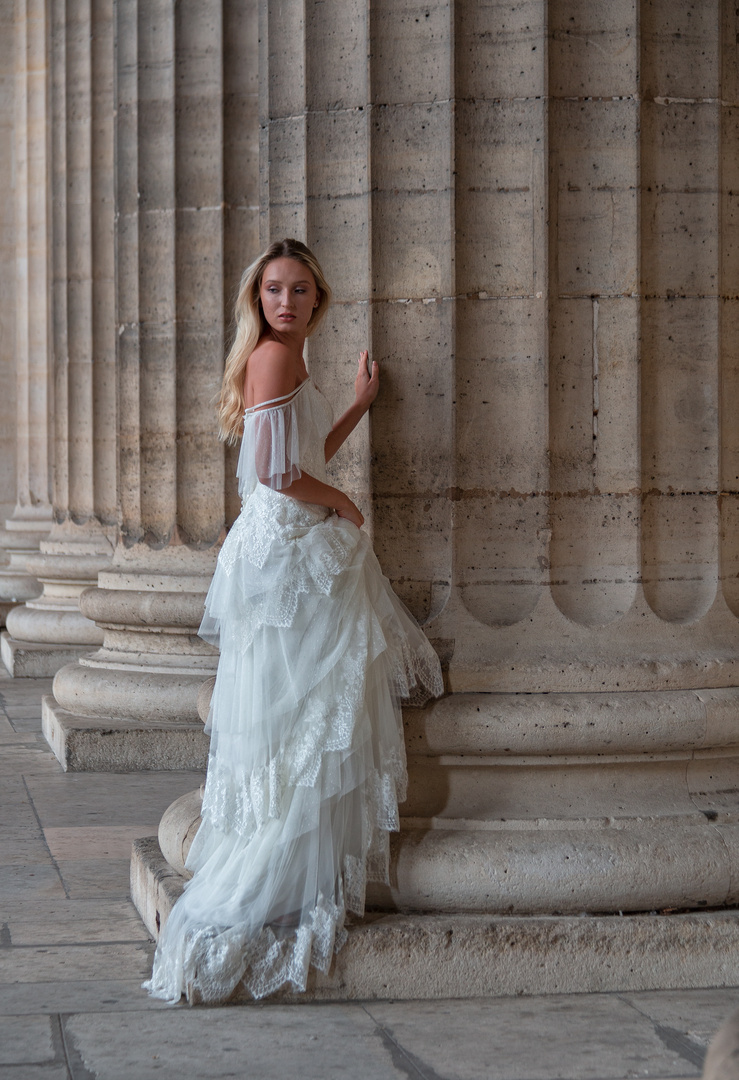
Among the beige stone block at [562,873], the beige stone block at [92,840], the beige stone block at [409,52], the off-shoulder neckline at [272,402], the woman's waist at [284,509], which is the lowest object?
the beige stone block at [92,840]

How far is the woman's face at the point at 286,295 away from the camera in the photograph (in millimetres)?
4660

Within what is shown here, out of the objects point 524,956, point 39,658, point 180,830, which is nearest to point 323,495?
point 180,830

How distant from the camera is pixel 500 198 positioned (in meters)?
4.83

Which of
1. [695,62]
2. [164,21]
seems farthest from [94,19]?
[695,62]

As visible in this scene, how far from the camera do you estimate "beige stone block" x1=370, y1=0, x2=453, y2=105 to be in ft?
15.8

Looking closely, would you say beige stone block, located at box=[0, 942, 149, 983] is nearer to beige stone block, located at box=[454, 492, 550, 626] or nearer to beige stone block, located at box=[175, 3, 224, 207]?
beige stone block, located at box=[454, 492, 550, 626]

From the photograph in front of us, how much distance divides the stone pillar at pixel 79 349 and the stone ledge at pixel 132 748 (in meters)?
3.04

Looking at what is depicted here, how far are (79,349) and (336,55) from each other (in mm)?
6834

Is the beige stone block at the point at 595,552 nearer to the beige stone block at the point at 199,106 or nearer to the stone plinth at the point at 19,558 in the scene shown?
the beige stone block at the point at 199,106

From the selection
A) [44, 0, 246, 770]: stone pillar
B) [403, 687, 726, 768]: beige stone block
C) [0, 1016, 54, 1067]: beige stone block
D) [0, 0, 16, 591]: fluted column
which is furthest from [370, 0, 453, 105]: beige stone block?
[0, 0, 16, 591]: fluted column

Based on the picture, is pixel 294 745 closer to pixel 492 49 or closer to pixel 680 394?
pixel 680 394

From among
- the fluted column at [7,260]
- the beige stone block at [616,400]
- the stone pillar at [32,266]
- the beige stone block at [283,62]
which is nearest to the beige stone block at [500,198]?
the beige stone block at [616,400]

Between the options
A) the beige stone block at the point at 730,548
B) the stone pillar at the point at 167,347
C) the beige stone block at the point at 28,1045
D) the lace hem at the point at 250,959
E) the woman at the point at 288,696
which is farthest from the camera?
the stone pillar at the point at 167,347

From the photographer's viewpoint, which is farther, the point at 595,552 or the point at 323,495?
the point at 595,552
